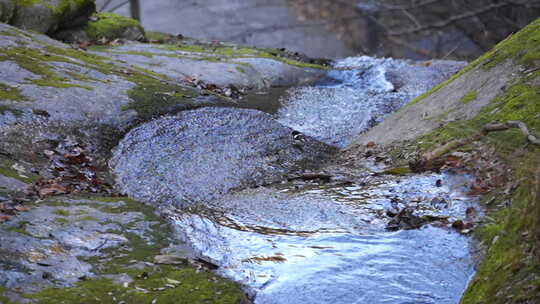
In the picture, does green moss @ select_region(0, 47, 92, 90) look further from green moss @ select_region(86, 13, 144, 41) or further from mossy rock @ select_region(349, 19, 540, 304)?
mossy rock @ select_region(349, 19, 540, 304)

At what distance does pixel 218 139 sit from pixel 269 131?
0.65 meters

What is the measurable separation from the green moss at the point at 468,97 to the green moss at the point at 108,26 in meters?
7.12

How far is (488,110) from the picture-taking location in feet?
19.1

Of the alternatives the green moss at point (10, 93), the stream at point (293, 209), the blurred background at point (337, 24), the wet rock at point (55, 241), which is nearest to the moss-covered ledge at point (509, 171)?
the stream at point (293, 209)

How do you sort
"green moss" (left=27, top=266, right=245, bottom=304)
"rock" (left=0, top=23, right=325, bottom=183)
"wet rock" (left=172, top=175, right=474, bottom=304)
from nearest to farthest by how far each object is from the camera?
"green moss" (left=27, top=266, right=245, bottom=304)
"wet rock" (left=172, top=175, right=474, bottom=304)
"rock" (left=0, top=23, right=325, bottom=183)

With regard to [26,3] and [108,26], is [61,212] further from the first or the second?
[108,26]

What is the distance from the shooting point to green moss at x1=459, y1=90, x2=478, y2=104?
245 inches

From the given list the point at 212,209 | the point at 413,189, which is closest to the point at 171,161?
the point at 212,209

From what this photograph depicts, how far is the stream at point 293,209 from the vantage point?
4102 mm

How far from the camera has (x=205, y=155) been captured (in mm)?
6465

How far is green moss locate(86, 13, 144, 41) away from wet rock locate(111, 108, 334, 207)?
4.58 m

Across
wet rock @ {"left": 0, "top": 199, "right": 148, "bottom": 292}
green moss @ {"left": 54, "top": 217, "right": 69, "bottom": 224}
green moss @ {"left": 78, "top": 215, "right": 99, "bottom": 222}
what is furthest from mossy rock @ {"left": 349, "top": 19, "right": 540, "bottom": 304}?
green moss @ {"left": 54, "top": 217, "right": 69, "bottom": 224}

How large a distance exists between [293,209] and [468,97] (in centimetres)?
242

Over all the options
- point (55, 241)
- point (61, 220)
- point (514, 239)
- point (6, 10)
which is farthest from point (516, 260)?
point (6, 10)
